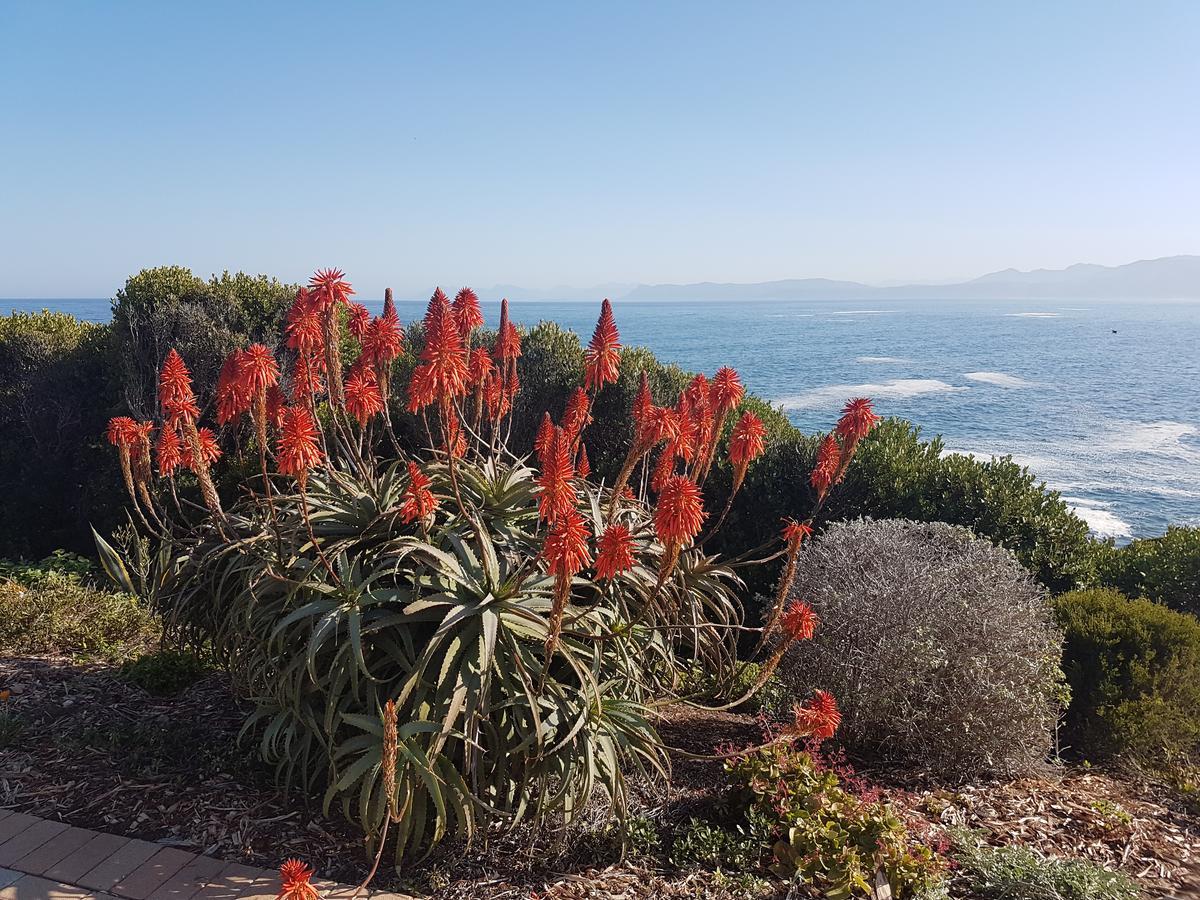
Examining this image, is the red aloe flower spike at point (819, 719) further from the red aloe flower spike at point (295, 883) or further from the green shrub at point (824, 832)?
the red aloe flower spike at point (295, 883)

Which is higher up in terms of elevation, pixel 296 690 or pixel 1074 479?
pixel 296 690

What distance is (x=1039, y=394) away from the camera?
136 feet

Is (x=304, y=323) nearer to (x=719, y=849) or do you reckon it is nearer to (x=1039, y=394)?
(x=719, y=849)

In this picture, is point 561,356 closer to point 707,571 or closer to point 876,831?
point 707,571

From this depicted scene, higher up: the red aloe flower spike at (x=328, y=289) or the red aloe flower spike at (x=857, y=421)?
the red aloe flower spike at (x=328, y=289)

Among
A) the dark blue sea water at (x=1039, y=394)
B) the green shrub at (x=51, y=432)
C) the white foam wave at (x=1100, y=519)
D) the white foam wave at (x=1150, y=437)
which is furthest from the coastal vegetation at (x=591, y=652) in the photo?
the white foam wave at (x=1150, y=437)

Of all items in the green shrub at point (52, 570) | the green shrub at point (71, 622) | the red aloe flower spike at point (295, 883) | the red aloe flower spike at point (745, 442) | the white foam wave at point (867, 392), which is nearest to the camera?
the red aloe flower spike at point (295, 883)

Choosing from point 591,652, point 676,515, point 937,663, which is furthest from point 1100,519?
point 676,515

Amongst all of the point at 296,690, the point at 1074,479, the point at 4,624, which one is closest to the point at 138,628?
the point at 4,624

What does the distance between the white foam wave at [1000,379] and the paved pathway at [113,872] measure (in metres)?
49.2

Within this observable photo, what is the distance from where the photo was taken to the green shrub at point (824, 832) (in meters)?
3.36

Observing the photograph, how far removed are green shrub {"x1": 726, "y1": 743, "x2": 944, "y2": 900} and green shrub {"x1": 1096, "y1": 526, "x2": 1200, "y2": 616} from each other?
451cm

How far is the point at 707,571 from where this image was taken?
13.7 ft

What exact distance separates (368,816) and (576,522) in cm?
163
